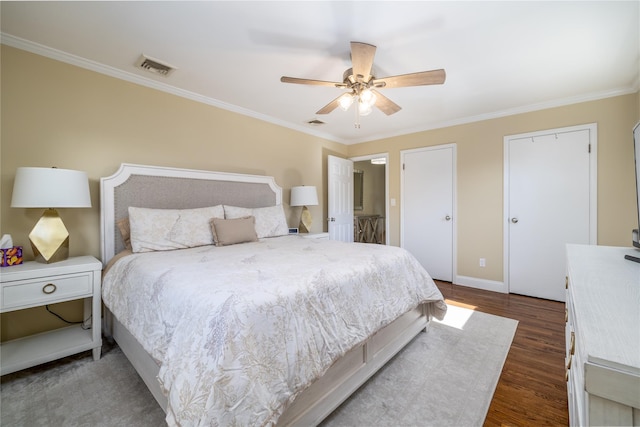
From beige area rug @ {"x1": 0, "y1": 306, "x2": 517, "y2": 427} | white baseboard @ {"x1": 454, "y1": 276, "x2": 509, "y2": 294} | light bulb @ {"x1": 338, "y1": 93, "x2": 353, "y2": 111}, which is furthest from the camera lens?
white baseboard @ {"x1": 454, "y1": 276, "x2": 509, "y2": 294}

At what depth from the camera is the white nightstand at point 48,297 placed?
5.57ft

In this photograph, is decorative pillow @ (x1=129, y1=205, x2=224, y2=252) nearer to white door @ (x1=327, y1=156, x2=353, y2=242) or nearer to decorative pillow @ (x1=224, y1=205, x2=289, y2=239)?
decorative pillow @ (x1=224, y1=205, x2=289, y2=239)

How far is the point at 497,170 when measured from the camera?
357cm

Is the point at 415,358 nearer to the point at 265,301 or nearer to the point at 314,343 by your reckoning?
the point at 314,343

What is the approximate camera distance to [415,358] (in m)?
2.04

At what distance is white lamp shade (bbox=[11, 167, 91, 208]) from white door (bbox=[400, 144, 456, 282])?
4077 millimetres

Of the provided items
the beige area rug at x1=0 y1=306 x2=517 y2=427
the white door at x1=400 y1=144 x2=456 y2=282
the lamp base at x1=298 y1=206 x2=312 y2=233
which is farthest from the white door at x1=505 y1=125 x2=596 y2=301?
the lamp base at x1=298 y1=206 x2=312 y2=233

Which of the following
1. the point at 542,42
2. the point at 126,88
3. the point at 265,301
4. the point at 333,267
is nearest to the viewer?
the point at 265,301

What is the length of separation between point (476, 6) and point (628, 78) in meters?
2.20

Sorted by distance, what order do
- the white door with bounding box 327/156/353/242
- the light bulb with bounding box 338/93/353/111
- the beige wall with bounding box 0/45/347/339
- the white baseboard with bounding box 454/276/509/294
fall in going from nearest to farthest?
the beige wall with bounding box 0/45/347/339 < the light bulb with bounding box 338/93/353/111 < the white baseboard with bounding box 454/276/509/294 < the white door with bounding box 327/156/353/242

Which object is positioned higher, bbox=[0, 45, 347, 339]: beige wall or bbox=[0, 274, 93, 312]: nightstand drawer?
bbox=[0, 45, 347, 339]: beige wall

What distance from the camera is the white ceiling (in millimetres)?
1726

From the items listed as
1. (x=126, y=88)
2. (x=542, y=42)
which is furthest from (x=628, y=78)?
(x=126, y=88)

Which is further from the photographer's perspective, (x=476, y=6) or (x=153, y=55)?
(x=153, y=55)
